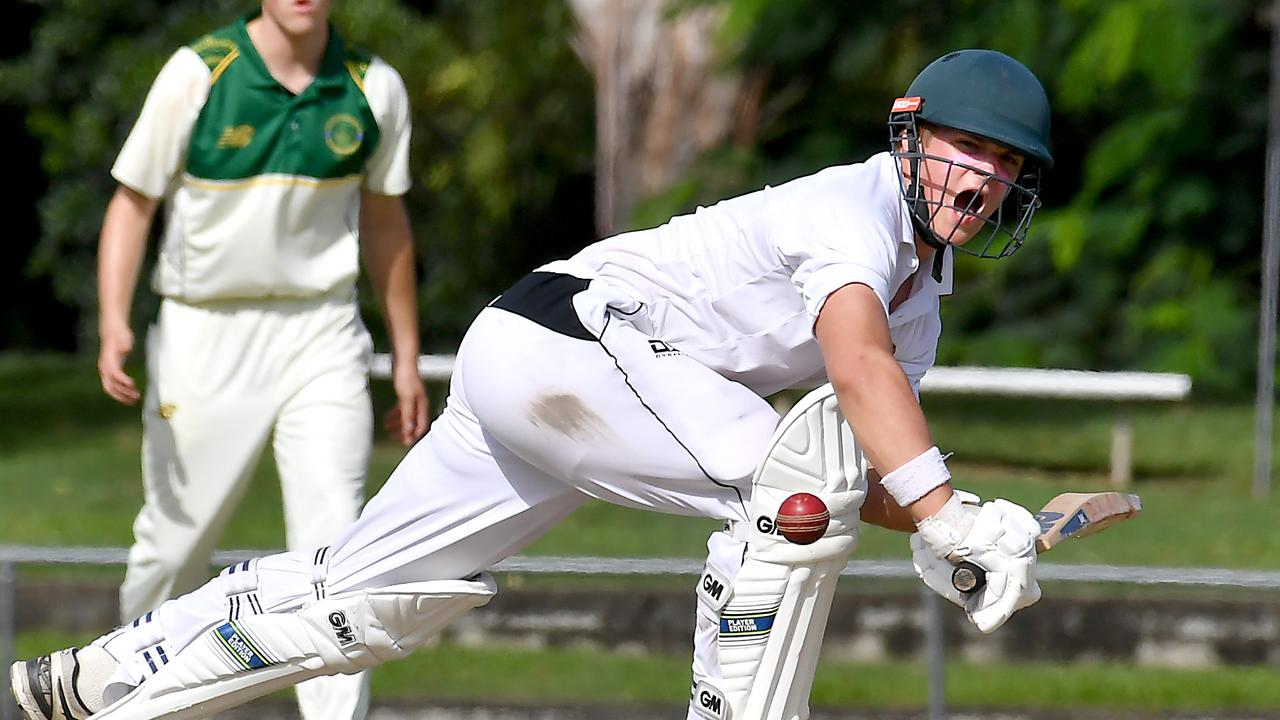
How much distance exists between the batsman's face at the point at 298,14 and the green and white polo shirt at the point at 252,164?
0.10 m

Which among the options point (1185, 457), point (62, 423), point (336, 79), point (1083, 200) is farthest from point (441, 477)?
point (62, 423)

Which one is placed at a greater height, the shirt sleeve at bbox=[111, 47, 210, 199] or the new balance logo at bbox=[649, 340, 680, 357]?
the shirt sleeve at bbox=[111, 47, 210, 199]

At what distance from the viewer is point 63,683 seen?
4098mm

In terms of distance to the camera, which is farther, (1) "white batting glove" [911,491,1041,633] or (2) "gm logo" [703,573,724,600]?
(2) "gm logo" [703,573,724,600]

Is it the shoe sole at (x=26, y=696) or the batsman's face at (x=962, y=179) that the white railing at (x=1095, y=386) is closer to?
the shoe sole at (x=26, y=696)

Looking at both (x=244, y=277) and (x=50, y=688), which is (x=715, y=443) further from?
(x=244, y=277)

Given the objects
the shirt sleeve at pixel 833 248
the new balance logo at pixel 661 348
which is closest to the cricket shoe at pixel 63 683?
the new balance logo at pixel 661 348

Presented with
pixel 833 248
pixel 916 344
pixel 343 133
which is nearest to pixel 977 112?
pixel 833 248

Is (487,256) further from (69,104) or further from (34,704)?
(34,704)

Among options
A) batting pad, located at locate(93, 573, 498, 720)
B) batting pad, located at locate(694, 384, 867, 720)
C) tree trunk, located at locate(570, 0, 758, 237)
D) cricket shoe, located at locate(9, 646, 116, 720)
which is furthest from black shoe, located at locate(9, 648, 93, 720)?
tree trunk, located at locate(570, 0, 758, 237)

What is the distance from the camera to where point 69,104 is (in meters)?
17.3

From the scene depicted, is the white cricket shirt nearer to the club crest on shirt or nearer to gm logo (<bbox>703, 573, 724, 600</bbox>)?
gm logo (<bbox>703, 573, 724, 600</bbox>)

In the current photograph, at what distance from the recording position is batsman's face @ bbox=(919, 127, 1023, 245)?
3.63 m

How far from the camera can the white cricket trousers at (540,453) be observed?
360 centimetres
